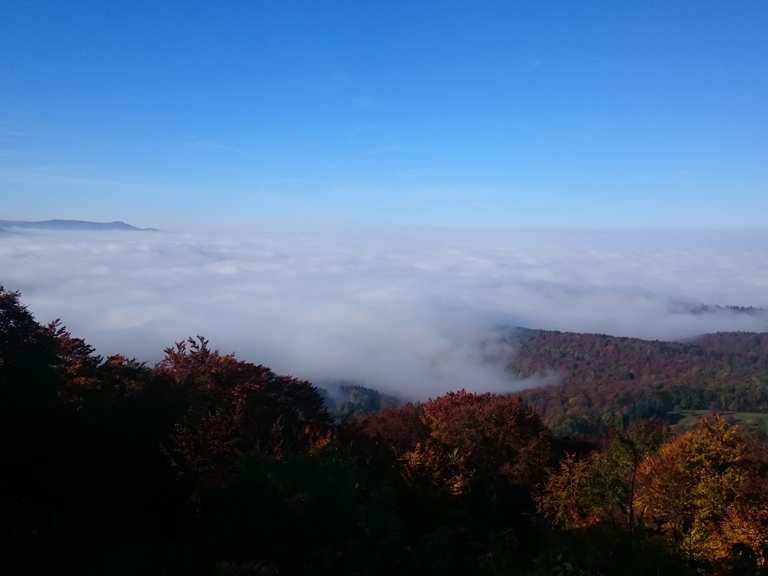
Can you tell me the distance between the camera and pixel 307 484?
11.1 metres

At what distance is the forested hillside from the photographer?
1041 centimetres

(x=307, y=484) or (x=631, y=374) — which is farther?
(x=631, y=374)

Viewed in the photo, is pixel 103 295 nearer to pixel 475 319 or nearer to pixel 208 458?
pixel 475 319

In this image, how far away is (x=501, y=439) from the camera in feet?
74.8

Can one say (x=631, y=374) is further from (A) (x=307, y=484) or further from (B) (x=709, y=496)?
(A) (x=307, y=484)

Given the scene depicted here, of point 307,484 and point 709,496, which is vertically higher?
point 307,484

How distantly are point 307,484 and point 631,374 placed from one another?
269 ft

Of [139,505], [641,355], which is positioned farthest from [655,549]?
[641,355]

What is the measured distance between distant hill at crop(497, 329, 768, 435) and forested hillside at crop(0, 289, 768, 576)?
2778 cm

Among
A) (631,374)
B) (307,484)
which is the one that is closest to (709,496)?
(307,484)

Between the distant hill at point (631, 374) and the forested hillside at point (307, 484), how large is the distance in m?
27.8

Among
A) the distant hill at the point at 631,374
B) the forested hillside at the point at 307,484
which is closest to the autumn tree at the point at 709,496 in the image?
the forested hillside at the point at 307,484

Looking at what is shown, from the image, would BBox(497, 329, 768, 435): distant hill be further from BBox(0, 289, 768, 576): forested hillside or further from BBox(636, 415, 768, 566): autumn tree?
BBox(636, 415, 768, 566): autumn tree

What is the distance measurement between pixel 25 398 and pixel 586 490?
15.4 m
